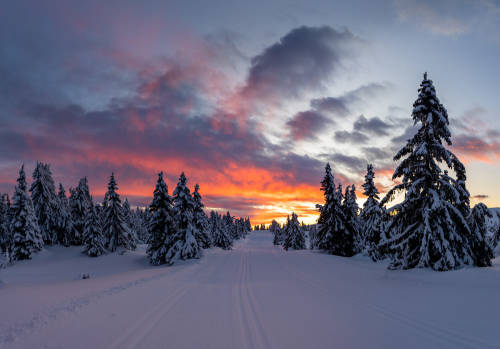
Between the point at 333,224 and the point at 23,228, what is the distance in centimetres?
4483

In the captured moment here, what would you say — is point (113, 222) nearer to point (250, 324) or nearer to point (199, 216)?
point (199, 216)

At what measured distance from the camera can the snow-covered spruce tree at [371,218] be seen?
1159 inches

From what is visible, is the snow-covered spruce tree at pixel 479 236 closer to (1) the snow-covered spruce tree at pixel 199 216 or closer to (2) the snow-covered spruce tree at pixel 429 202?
(2) the snow-covered spruce tree at pixel 429 202

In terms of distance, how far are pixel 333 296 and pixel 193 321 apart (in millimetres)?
6242

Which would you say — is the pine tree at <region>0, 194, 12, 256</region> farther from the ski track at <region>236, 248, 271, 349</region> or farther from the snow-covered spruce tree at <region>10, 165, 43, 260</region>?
the ski track at <region>236, 248, 271, 349</region>

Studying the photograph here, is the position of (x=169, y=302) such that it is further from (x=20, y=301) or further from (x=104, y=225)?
(x=104, y=225)

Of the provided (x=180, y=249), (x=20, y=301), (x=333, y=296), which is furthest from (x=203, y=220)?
(x=333, y=296)

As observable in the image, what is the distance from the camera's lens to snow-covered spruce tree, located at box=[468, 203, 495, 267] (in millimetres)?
14648

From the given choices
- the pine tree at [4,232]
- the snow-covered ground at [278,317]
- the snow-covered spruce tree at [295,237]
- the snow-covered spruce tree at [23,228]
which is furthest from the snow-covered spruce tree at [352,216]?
the pine tree at [4,232]

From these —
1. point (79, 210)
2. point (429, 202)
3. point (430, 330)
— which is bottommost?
point (430, 330)

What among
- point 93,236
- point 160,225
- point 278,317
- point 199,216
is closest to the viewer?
point 278,317

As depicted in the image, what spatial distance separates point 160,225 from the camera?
33.6 metres

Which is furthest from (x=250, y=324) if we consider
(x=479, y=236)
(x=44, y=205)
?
(x=44, y=205)

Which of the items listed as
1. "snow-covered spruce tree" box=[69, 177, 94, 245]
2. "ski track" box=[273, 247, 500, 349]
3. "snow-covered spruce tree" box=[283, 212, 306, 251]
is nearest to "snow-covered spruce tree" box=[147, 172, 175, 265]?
"snow-covered spruce tree" box=[69, 177, 94, 245]
